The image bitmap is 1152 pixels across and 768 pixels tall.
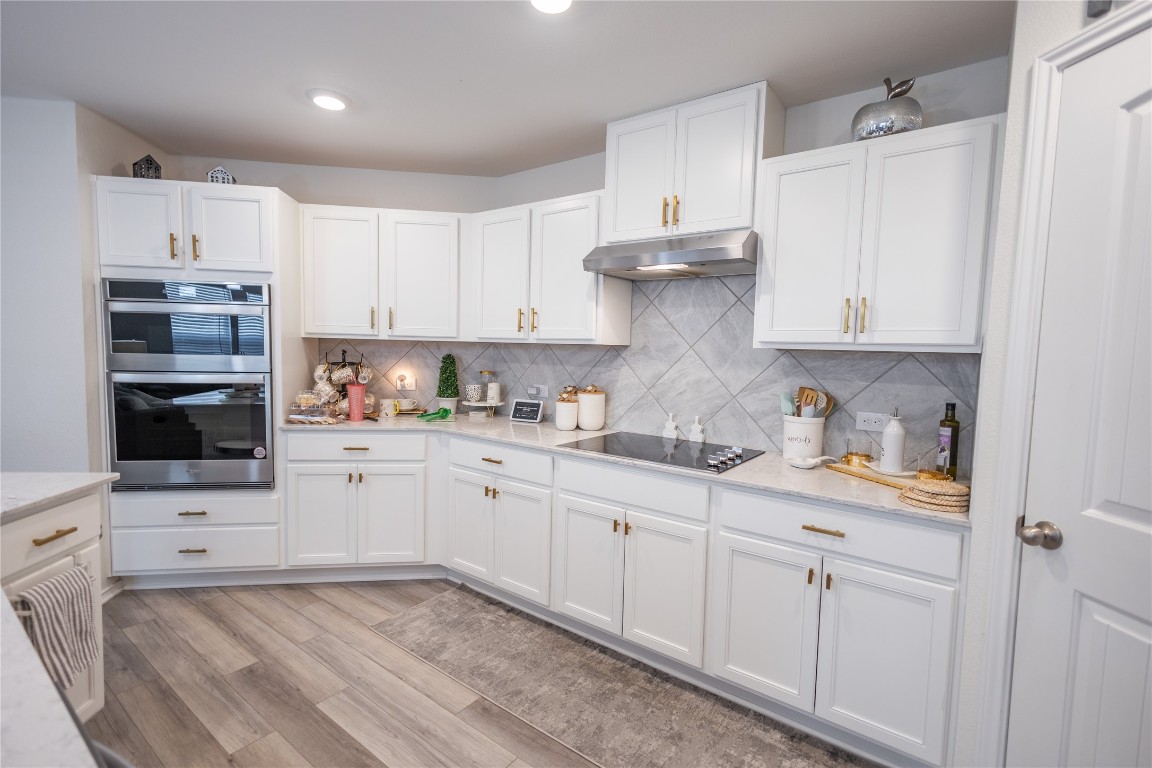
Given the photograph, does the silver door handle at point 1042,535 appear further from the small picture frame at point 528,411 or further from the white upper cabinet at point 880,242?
the small picture frame at point 528,411

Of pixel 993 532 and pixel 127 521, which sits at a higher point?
pixel 993 532

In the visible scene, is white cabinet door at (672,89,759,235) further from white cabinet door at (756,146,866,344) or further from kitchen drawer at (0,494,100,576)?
kitchen drawer at (0,494,100,576)

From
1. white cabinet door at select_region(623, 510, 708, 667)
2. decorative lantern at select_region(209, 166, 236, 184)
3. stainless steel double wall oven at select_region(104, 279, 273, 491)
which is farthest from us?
decorative lantern at select_region(209, 166, 236, 184)

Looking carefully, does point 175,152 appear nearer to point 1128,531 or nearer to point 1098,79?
point 1098,79

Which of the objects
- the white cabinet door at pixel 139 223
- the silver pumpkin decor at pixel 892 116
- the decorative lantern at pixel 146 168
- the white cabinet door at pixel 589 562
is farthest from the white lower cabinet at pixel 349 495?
the silver pumpkin decor at pixel 892 116

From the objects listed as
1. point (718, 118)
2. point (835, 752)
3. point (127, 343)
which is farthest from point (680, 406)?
point (127, 343)

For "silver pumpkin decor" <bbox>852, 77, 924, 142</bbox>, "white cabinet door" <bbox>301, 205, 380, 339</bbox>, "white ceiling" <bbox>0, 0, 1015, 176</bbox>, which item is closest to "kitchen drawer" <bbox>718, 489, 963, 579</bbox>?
"silver pumpkin decor" <bbox>852, 77, 924, 142</bbox>

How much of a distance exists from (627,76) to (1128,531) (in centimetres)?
213

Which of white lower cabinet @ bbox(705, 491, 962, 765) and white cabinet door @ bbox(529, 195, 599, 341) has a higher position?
white cabinet door @ bbox(529, 195, 599, 341)

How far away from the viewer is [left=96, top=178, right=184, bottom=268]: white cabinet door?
2711 millimetres

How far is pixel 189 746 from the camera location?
1.78m

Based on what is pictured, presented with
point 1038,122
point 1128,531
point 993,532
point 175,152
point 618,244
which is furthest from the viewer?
point 175,152

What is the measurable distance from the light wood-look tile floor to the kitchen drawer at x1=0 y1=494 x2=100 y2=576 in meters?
0.69

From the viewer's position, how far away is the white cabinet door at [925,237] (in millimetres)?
1728
